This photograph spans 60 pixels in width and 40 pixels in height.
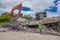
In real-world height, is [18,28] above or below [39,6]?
below

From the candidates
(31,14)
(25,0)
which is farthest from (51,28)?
(25,0)

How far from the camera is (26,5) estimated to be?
15.0 meters

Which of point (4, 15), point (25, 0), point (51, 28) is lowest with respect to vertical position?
point (51, 28)

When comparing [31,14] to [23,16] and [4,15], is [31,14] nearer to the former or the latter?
[23,16]

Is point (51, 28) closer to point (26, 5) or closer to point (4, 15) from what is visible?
point (26, 5)

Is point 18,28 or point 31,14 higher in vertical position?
point 31,14

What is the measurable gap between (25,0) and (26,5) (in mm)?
364

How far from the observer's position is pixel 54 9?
47.6 feet

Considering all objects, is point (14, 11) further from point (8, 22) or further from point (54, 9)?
point (54, 9)

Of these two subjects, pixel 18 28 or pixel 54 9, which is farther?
pixel 18 28

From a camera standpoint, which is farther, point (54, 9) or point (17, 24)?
point (17, 24)

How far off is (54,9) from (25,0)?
6.99ft

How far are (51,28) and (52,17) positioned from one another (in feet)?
2.58

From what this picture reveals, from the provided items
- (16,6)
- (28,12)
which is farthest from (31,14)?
(16,6)
